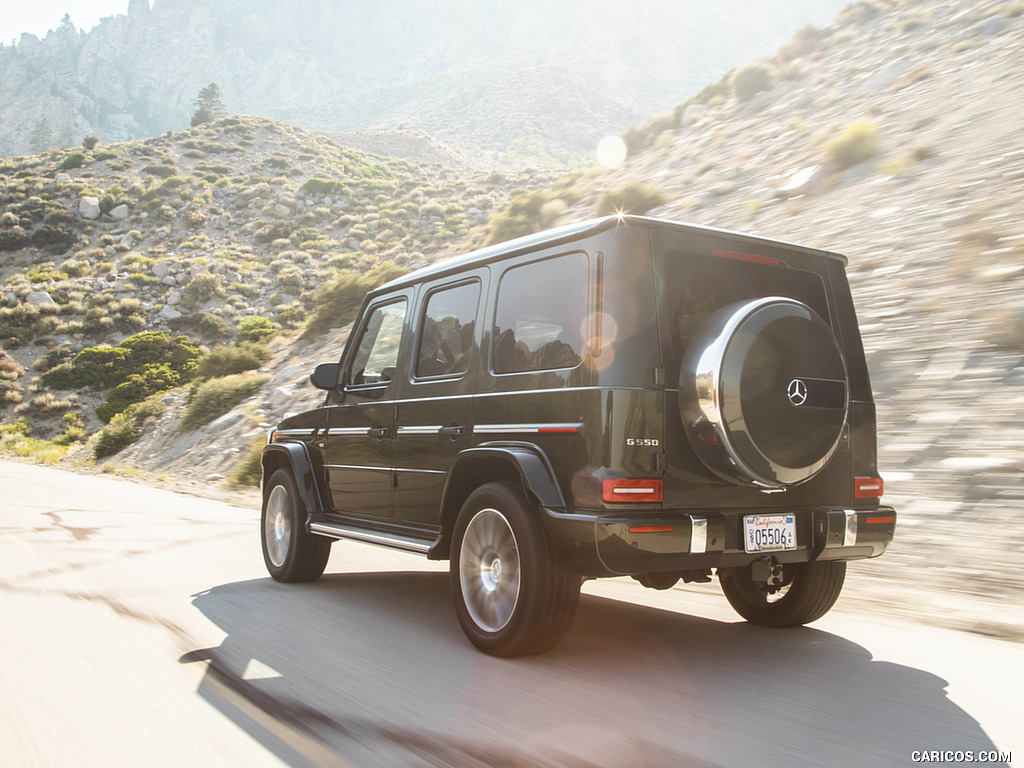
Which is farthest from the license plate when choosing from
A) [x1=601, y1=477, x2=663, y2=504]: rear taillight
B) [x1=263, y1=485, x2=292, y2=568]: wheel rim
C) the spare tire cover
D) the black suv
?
[x1=263, y1=485, x2=292, y2=568]: wheel rim

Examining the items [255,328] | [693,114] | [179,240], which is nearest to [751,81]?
[693,114]

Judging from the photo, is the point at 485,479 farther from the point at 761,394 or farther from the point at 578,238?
the point at 761,394

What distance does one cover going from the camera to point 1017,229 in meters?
9.73

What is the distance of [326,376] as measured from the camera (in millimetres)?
6238

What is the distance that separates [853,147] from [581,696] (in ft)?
45.7

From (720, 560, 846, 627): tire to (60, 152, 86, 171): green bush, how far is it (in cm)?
6338

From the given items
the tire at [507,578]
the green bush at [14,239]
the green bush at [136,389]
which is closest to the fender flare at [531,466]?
the tire at [507,578]

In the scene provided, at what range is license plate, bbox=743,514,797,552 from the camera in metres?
4.10

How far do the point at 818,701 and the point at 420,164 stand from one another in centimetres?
7506

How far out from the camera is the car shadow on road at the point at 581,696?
10.5 ft

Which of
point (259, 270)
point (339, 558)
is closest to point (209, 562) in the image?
point (339, 558)

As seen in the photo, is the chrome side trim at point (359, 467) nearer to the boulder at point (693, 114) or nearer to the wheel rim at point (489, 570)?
the wheel rim at point (489, 570)

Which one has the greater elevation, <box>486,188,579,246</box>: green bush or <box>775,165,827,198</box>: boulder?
<box>486,188,579,246</box>: green bush

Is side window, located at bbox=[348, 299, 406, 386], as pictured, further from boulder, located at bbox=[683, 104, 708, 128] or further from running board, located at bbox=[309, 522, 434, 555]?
boulder, located at bbox=[683, 104, 708, 128]
